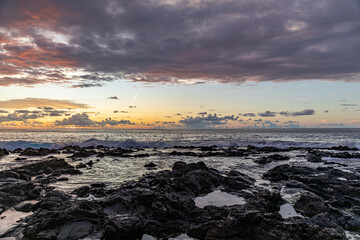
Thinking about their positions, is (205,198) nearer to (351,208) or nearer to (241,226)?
(241,226)

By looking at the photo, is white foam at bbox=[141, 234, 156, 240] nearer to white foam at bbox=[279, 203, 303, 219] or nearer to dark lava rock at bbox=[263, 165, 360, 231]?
white foam at bbox=[279, 203, 303, 219]

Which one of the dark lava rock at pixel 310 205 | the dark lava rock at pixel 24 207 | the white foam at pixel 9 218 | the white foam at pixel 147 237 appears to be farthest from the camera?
the dark lava rock at pixel 24 207

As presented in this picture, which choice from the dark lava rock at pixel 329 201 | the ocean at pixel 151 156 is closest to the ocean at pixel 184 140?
the ocean at pixel 151 156

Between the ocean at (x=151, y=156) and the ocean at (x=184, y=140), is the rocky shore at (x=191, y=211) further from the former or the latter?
the ocean at (x=184, y=140)

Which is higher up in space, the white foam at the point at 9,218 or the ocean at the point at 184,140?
the white foam at the point at 9,218

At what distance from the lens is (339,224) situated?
351 inches

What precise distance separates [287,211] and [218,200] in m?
3.42

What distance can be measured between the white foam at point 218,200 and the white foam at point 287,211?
1.88m

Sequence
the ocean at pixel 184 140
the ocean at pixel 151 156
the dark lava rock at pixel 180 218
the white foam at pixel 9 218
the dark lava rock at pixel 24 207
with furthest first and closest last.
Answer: the ocean at pixel 184 140
the ocean at pixel 151 156
the dark lava rock at pixel 24 207
the white foam at pixel 9 218
the dark lava rock at pixel 180 218

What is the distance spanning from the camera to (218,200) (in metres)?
12.4

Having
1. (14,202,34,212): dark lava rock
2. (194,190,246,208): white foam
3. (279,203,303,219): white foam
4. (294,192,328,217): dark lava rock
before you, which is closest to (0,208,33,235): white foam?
(14,202,34,212): dark lava rock

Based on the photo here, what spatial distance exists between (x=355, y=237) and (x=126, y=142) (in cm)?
6083

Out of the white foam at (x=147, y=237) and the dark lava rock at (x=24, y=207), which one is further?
the dark lava rock at (x=24, y=207)

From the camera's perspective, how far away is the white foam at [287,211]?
32.5ft
